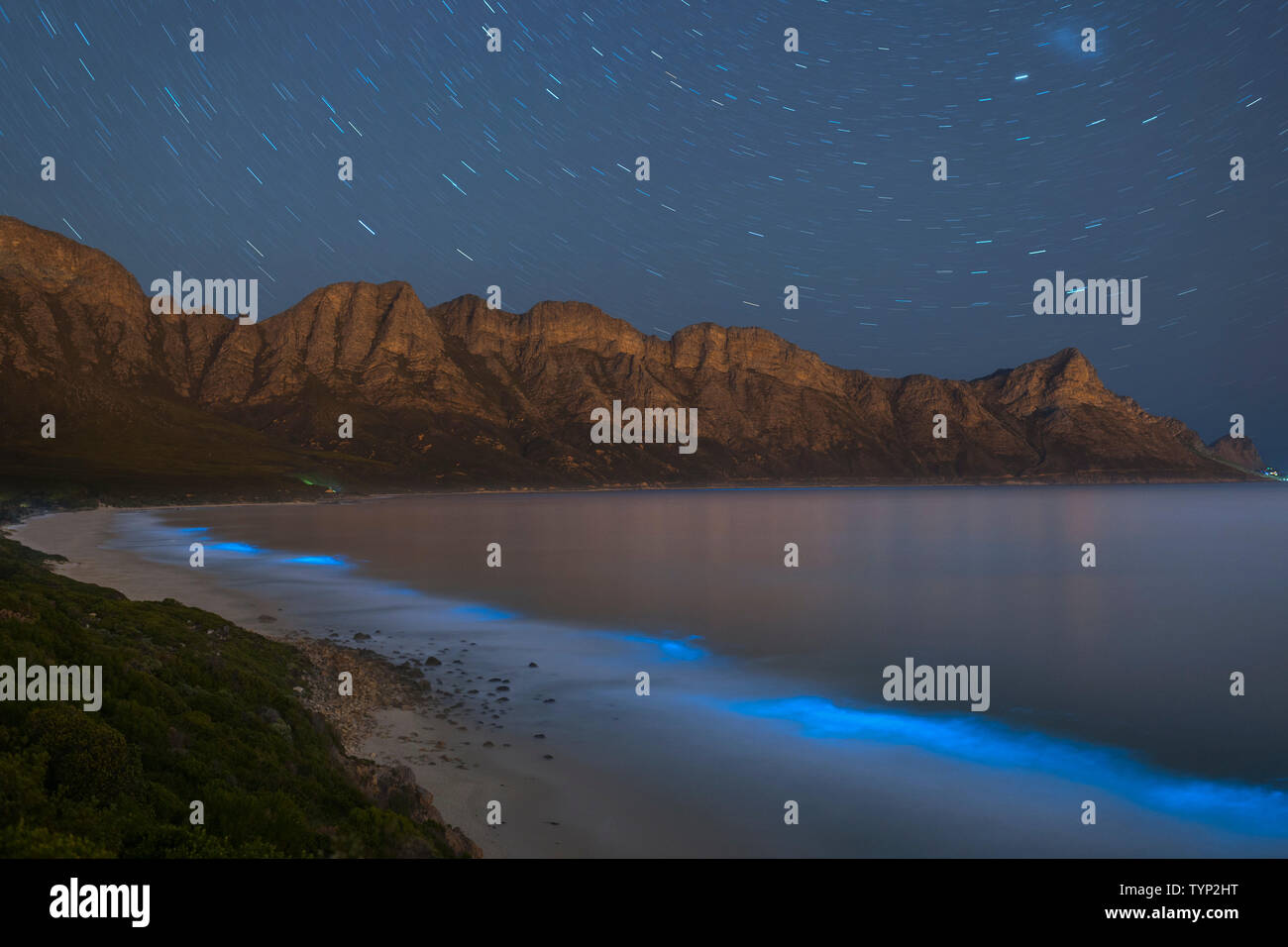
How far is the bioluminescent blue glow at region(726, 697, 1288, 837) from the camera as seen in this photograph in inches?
646

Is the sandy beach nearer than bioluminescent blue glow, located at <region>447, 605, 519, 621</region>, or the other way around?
the sandy beach

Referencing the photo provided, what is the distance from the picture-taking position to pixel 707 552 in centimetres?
7200

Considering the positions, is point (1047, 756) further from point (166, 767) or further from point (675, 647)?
point (166, 767)

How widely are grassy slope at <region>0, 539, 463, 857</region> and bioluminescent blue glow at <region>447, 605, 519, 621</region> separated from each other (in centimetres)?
1966

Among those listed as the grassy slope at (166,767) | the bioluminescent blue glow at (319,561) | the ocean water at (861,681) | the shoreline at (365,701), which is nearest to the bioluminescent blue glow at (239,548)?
the ocean water at (861,681)

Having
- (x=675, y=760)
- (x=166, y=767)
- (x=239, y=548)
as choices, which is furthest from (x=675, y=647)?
(x=239, y=548)

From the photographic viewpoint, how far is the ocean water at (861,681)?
51.5 ft

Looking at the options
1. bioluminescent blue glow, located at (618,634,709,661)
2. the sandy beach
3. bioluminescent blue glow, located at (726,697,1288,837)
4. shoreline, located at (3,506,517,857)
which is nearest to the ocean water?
bioluminescent blue glow, located at (726,697,1288,837)

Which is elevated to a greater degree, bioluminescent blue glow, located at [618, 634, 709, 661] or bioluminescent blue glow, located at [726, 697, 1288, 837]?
bioluminescent blue glow, located at [726, 697, 1288, 837]

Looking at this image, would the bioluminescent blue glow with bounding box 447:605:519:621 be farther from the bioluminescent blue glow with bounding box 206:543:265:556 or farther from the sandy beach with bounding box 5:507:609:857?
the bioluminescent blue glow with bounding box 206:543:265:556
